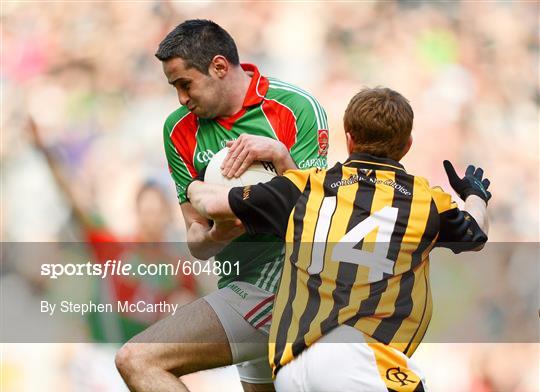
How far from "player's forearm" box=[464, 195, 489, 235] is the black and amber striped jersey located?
0.54 feet

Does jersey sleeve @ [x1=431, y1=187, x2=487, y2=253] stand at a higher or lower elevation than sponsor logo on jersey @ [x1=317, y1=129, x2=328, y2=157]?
lower

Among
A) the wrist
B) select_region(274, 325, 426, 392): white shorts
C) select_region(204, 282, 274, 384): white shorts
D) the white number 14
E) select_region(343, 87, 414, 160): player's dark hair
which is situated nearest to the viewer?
select_region(274, 325, 426, 392): white shorts

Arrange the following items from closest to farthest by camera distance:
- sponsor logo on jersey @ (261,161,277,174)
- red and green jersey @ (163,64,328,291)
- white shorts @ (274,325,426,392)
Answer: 1. white shorts @ (274,325,426,392)
2. sponsor logo on jersey @ (261,161,277,174)
3. red and green jersey @ (163,64,328,291)

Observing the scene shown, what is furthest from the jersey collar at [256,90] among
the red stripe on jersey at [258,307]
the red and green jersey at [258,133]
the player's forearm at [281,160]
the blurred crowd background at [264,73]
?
the blurred crowd background at [264,73]

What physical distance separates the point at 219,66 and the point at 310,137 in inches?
18.5

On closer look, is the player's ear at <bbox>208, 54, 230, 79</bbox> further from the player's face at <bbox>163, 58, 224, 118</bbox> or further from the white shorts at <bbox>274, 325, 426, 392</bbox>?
the white shorts at <bbox>274, 325, 426, 392</bbox>

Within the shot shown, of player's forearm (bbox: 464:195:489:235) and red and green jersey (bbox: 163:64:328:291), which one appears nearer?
player's forearm (bbox: 464:195:489:235)

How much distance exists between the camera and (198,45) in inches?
142

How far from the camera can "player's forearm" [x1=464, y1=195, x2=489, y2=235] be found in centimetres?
307

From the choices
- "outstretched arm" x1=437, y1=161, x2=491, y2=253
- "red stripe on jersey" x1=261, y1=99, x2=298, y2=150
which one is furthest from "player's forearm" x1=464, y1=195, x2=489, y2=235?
"red stripe on jersey" x1=261, y1=99, x2=298, y2=150

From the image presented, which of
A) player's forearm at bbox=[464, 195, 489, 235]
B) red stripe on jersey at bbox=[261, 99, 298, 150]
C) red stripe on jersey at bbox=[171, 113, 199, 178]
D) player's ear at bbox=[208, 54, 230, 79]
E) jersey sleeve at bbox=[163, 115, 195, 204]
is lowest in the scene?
jersey sleeve at bbox=[163, 115, 195, 204]

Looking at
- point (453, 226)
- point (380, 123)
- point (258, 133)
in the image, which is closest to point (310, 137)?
point (258, 133)

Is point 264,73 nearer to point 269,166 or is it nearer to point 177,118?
point 177,118

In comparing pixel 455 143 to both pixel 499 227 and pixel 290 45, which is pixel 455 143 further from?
pixel 290 45
